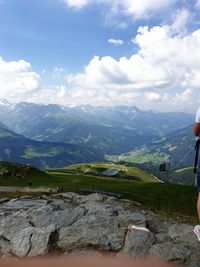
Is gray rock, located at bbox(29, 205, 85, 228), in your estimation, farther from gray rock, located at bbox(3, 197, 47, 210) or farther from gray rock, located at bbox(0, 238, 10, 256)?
gray rock, located at bbox(3, 197, 47, 210)

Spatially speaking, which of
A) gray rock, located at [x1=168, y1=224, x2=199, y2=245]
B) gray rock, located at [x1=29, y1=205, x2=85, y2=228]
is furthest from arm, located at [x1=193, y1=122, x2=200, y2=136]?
gray rock, located at [x1=29, y1=205, x2=85, y2=228]

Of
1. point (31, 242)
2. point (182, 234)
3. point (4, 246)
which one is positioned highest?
point (182, 234)

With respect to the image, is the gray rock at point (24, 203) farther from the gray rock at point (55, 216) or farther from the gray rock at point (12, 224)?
the gray rock at point (12, 224)

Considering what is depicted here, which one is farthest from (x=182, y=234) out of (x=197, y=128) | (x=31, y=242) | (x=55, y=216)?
(x=31, y=242)

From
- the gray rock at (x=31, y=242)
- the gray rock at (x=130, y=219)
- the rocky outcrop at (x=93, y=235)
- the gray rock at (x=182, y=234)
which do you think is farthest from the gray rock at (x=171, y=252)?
the gray rock at (x=31, y=242)

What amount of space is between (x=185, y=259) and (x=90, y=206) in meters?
8.36

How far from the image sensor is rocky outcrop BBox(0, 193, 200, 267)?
13.9 m

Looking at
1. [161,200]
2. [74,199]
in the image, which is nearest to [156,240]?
[74,199]

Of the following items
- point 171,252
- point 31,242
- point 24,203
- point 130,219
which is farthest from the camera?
point 24,203

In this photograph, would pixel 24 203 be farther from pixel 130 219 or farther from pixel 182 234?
pixel 182 234

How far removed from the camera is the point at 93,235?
50.2 ft

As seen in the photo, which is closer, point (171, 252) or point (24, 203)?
point (171, 252)

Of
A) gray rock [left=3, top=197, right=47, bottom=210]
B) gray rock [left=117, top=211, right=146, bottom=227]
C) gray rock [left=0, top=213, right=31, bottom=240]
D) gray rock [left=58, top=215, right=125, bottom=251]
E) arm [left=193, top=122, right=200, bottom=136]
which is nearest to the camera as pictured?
arm [left=193, top=122, right=200, bottom=136]

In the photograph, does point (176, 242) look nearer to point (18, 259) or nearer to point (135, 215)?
point (135, 215)
